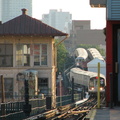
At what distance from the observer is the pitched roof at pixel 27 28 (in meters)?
46.9

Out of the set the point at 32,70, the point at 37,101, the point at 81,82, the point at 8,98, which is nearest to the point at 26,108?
the point at 37,101

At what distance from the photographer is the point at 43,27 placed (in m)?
47.8

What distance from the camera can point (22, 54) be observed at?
4738cm

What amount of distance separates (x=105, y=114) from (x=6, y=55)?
28589mm

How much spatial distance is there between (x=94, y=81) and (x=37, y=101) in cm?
2841

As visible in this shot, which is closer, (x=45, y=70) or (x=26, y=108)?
(x=26, y=108)

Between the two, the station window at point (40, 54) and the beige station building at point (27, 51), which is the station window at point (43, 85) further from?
the station window at point (40, 54)

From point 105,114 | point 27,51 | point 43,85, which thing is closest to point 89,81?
point 27,51

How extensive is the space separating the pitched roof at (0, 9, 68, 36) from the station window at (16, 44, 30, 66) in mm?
937

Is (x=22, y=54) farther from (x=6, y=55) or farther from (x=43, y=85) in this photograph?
(x=43, y=85)

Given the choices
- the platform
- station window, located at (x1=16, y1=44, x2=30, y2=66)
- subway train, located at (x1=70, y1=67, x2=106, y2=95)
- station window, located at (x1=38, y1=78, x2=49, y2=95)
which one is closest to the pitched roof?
station window, located at (x1=16, y1=44, x2=30, y2=66)

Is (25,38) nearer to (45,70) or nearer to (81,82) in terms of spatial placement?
(45,70)

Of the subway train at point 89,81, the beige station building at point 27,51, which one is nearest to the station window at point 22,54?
the beige station building at point 27,51

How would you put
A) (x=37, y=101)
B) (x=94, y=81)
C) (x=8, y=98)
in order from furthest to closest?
(x=94, y=81) < (x=8, y=98) < (x=37, y=101)
